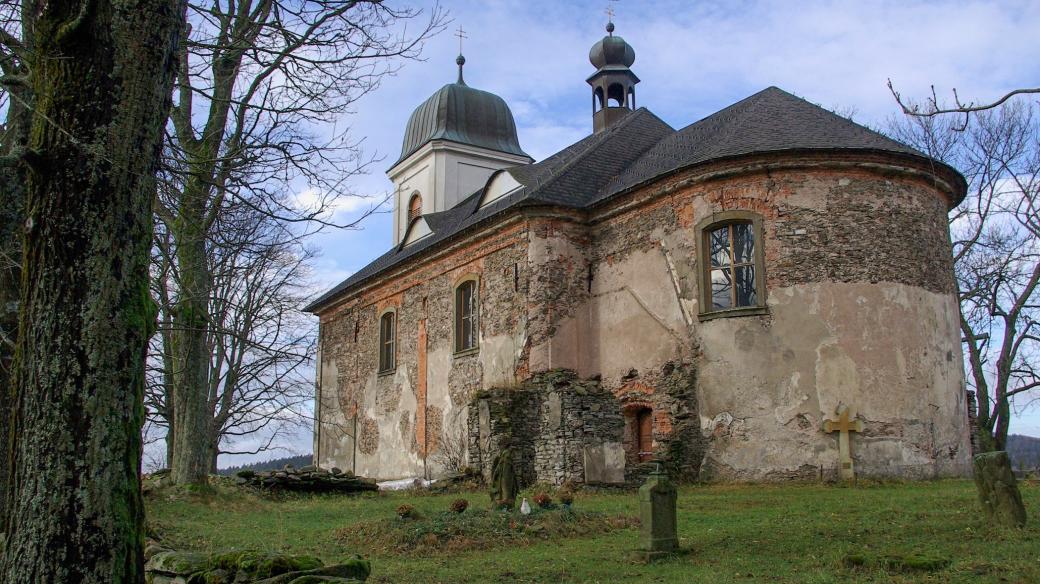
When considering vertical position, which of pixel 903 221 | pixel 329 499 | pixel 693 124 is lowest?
pixel 329 499

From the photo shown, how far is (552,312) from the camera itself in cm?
1961

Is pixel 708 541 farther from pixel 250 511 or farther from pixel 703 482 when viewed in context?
pixel 250 511

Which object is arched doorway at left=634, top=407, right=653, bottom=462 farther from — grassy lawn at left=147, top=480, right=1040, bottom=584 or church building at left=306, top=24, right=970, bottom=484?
grassy lawn at left=147, top=480, right=1040, bottom=584

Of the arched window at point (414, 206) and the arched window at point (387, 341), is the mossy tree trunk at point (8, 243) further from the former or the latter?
the arched window at point (414, 206)

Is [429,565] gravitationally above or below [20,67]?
below

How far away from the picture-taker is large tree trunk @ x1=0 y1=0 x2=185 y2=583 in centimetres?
491

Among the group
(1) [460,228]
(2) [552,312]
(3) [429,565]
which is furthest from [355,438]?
(3) [429,565]

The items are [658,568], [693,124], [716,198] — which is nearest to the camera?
[658,568]

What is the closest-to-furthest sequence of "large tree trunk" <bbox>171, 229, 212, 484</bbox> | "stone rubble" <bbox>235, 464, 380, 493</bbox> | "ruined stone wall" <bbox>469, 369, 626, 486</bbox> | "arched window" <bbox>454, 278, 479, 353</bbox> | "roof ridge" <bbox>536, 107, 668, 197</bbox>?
"large tree trunk" <bbox>171, 229, 212, 484</bbox>, "ruined stone wall" <bbox>469, 369, 626, 486</bbox>, "stone rubble" <bbox>235, 464, 380, 493</bbox>, "roof ridge" <bbox>536, 107, 668, 197</bbox>, "arched window" <bbox>454, 278, 479, 353</bbox>

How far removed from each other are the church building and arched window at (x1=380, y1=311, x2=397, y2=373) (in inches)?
168

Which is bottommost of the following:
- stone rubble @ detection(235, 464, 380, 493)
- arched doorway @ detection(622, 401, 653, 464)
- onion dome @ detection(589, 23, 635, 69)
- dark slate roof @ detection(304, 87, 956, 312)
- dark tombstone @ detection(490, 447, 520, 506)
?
stone rubble @ detection(235, 464, 380, 493)

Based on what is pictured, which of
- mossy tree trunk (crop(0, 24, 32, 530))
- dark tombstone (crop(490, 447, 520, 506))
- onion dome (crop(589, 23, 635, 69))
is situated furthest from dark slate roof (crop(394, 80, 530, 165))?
mossy tree trunk (crop(0, 24, 32, 530))

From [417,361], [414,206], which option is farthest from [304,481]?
[414,206]

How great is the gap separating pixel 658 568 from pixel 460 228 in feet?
53.1
